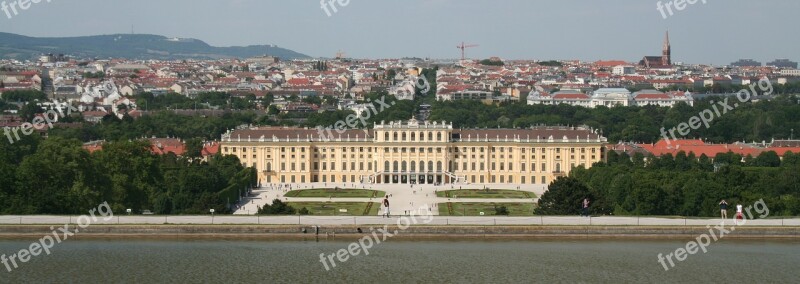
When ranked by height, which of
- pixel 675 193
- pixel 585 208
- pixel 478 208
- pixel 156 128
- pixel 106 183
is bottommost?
pixel 478 208

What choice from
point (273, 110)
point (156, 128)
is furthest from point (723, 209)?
point (273, 110)

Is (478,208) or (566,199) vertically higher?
(566,199)

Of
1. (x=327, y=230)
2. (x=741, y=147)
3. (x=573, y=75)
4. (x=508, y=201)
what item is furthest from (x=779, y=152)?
(x=573, y=75)

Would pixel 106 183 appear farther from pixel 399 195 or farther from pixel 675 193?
pixel 399 195

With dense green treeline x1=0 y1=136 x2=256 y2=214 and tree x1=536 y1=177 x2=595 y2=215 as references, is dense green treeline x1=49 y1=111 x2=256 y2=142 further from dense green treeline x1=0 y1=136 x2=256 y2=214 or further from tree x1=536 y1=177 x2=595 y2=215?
tree x1=536 y1=177 x2=595 y2=215

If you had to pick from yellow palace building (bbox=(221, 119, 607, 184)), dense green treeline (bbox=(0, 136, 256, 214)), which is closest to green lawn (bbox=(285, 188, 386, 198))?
dense green treeline (bbox=(0, 136, 256, 214))

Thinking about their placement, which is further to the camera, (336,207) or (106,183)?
(336,207)
